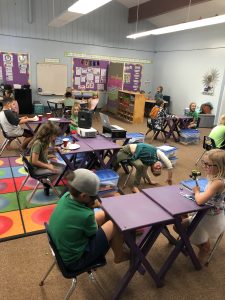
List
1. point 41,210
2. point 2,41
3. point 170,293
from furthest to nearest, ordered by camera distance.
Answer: point 2,41 → point 41,210 → point 170,293

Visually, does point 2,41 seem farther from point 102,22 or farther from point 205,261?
point 205,261

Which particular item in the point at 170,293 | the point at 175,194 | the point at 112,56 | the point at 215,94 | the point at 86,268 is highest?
the point at 112,56

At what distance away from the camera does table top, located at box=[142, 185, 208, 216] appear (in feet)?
6.73

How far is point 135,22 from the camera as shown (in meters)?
10.1

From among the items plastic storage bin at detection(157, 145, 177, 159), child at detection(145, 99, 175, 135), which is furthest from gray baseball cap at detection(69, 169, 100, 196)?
child at detection(145, 99, 175, 135)

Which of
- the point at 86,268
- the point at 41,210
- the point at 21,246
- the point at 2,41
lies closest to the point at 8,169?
the point at 41,210

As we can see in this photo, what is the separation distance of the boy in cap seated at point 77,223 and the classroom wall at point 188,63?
315 inches

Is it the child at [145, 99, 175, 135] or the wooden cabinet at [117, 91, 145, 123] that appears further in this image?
the wooden cabinet at [117, 91, 145, 123]

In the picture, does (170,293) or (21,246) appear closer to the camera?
(170,293)

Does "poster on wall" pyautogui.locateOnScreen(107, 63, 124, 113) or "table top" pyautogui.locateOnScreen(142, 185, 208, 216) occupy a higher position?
"poster on wall" pyautogui.locateOnScreen(107, 63, 124, 113)

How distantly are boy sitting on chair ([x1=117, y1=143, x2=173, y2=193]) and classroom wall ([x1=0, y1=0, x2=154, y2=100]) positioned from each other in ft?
21.8

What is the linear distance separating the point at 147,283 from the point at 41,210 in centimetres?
162

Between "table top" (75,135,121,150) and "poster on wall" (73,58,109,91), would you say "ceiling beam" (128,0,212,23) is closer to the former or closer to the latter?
"poster on wall" (73,58,109,91)

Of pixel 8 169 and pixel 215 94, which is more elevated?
pixel 215 94
